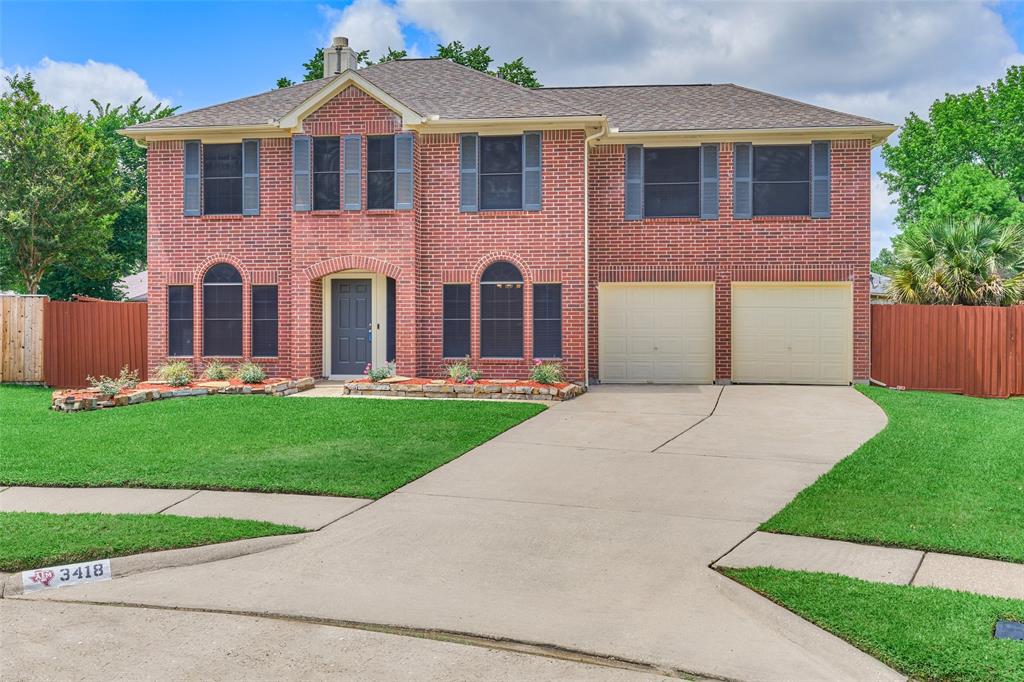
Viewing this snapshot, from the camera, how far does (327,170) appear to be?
17094 mm

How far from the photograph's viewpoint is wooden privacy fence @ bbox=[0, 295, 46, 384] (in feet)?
60.4

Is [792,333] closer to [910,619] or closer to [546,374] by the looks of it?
[546,374]

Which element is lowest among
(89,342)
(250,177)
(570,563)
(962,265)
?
(570,563)

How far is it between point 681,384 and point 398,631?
527 inches

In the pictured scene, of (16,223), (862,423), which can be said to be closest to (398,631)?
(862,423)

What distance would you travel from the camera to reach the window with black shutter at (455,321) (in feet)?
56.7

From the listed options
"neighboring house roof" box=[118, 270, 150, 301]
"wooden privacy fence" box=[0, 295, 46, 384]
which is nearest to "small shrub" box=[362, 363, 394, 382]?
"wooden privacy fence" box=[0, 295, 46, 384]

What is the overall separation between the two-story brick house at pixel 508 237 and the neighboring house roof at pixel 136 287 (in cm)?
1232

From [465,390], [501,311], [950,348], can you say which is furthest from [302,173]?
[950,348]

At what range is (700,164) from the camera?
59.2ft

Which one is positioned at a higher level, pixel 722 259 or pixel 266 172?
pixel 266 172

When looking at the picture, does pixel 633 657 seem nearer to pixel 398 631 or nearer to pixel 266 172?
pixel 398 631

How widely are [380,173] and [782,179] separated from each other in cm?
851

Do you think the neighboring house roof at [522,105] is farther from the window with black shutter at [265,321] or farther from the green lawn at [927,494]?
the green lawn at [927,494]
